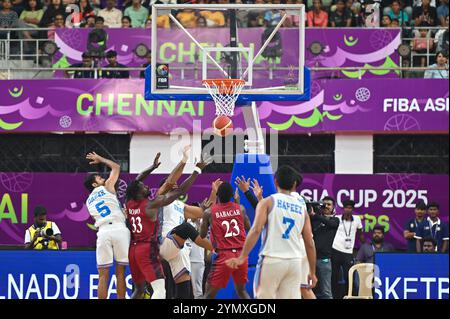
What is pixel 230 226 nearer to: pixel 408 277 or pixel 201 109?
pixel 408 277

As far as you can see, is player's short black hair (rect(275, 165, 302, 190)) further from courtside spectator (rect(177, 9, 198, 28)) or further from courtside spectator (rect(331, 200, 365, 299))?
courtside spectator (rect(177, 9, 198, 28))

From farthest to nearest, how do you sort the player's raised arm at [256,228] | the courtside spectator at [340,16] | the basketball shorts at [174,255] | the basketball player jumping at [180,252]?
the courtside spectator at [340,16], the basketball shorts at [174,255], the basketball player jumping at [180,252], the player's raised arm at [256,228]

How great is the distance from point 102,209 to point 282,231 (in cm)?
367

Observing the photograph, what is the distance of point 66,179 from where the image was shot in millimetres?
21531

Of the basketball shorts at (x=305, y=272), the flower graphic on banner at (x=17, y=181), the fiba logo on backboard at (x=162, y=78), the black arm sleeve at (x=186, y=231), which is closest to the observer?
the basketball shorts at (x=305, y=272)

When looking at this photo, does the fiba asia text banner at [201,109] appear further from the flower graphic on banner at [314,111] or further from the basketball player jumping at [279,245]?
the basketball player jumping at [279,245]

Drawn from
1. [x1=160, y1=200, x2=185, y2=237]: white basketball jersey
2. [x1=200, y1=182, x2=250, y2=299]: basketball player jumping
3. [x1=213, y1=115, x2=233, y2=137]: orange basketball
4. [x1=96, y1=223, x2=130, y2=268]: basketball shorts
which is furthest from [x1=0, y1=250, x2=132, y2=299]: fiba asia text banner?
[x1=200, y1=182, x2=250, y2=299]: basketball player jumping

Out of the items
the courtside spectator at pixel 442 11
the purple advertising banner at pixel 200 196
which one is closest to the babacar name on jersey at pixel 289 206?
the purple advertising banner at pixel 200 196

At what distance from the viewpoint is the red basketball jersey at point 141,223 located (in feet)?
48.0

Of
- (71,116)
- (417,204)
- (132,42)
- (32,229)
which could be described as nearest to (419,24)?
(417,204)

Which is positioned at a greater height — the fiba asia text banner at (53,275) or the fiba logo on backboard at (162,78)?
the fiba logo on backboard at (162,78)

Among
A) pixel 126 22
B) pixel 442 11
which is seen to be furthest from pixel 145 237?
pixel 442 11

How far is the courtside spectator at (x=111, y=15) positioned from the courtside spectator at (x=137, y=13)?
19 centimetres

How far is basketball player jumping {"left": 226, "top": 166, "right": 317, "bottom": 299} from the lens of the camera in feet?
40.0
